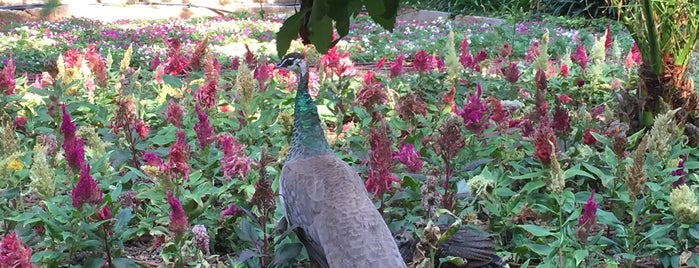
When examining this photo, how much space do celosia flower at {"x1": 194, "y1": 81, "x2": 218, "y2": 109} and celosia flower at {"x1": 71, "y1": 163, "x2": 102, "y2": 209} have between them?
175 cm

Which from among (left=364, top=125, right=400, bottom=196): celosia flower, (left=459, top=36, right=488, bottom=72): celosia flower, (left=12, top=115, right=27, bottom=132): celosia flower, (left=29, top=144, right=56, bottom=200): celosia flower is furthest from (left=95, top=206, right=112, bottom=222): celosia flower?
(left=459, top=36, right=488, bottom=72): celosia flower

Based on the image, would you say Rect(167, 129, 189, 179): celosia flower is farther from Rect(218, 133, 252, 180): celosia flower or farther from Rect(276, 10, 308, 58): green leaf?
Rect(276, 10, 308, 58): green leaf

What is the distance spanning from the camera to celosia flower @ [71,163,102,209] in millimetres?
2500

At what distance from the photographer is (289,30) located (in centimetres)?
121

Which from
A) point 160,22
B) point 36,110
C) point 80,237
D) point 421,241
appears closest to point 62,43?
point 160,22

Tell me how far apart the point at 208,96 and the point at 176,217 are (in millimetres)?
1823

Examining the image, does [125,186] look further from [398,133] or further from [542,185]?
[542,185]

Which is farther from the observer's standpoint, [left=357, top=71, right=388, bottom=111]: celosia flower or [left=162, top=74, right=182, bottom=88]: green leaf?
[left=162, top=74, right=182, bottom=88]: green leaf

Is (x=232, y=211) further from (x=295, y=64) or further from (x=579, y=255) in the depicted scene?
(x=579, y=255)

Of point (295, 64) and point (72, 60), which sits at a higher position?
point (295, 64)

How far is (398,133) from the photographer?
4.38m

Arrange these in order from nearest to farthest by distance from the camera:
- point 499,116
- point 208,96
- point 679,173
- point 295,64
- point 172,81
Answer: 1. point 679,173
2. point 295,64
3. point 499,116
4. point 208,96
5. point 172,81

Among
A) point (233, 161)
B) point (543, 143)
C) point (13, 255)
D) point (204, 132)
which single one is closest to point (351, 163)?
point (204, 132)

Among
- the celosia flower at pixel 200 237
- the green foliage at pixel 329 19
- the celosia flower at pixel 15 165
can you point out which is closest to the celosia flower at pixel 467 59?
the celosia flower at pixel 15 165
